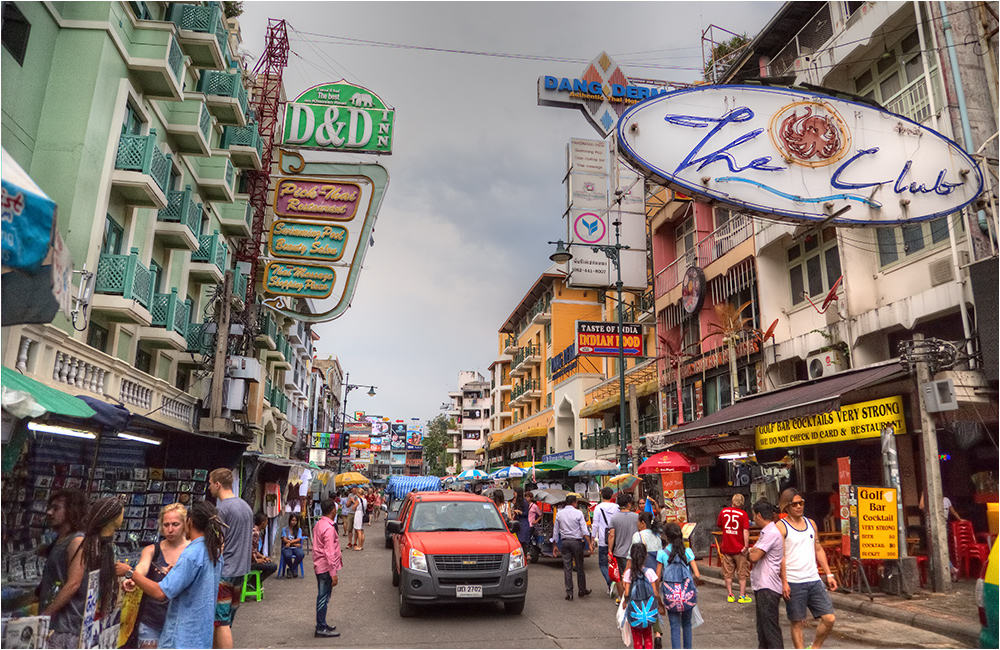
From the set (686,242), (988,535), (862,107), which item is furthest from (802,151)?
(686,242)

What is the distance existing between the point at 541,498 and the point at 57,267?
14237 mm

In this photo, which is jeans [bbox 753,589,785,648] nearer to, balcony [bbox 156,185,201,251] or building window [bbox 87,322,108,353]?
building window [bbox 87,322,108,353]

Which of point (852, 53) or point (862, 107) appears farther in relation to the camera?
point (852, 53)

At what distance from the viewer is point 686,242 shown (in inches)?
927

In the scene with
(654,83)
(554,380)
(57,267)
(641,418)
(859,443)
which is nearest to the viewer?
(57,267)

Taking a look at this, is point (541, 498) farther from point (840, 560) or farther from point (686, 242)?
point (686, 242)

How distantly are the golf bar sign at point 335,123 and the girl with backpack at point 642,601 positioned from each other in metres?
9.84

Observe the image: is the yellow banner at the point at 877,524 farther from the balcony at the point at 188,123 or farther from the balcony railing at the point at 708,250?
the balcony at the point at 188,123

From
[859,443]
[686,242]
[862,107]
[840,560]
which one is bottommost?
[840,560]

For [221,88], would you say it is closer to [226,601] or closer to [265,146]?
[265,146]

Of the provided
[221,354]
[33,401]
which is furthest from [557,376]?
[33,401]

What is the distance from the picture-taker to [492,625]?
8688 millimetres

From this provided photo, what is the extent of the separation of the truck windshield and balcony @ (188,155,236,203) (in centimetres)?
1429

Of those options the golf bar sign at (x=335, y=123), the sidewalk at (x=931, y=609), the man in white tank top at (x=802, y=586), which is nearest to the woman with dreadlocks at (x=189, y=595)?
the man in white tank top at (x=802, y=586)
